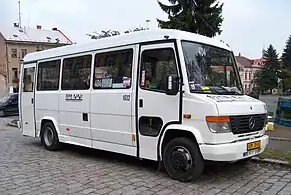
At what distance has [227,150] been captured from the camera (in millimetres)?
5801

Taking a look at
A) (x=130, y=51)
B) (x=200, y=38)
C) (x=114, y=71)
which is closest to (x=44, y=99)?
(x=114, y=71)

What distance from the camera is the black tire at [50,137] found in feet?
30.8

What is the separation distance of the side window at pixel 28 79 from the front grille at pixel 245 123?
658 cm

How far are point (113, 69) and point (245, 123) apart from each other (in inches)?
122

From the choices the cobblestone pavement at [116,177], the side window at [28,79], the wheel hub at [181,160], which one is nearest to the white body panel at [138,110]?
the wheel hub at [181,160]

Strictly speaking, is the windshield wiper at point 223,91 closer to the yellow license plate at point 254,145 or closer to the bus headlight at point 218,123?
the bus headlight at point 218,123

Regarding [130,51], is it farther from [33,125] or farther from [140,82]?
[33,125]

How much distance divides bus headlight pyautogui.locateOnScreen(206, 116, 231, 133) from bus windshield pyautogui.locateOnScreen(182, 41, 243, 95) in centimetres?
66

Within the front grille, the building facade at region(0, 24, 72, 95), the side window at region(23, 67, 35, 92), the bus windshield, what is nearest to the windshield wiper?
the bus windshield

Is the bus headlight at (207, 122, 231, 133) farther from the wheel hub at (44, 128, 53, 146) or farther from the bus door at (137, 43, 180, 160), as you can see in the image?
the wheel hub at (44, 128, 53, 146)

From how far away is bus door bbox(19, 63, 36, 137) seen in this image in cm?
1020

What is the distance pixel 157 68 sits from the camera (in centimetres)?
670

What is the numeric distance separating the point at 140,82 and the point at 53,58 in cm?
365

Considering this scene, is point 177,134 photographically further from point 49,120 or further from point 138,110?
point 49,120
